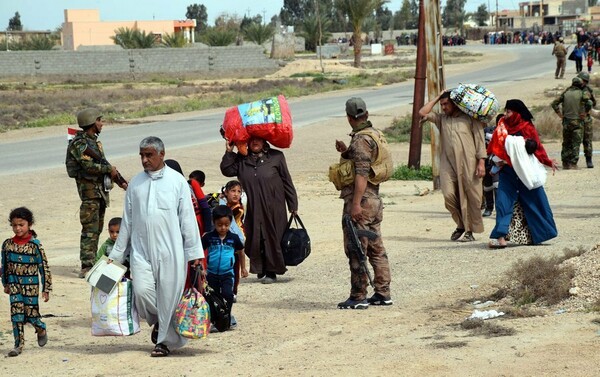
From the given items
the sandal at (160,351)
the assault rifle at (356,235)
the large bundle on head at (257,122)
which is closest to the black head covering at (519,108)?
the large bundle on head at (257,122)

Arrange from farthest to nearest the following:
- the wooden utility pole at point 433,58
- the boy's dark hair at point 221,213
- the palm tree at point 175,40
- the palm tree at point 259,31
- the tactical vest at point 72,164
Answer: the palm tree at point 259,31 < the palm tree at point 175,40 < the wooden utility pole at point 433,58 < the tactical vest at point 72,164 < the boy's dark hair at point 221,213

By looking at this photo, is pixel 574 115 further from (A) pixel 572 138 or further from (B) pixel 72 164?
(B) pixel 72 164

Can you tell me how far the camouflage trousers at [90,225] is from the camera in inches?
425

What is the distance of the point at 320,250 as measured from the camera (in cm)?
1233

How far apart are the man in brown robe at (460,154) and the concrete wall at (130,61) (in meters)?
50.1

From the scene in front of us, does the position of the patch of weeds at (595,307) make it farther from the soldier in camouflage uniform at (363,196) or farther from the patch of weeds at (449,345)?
the soldier in camouflage uniform at (363,196)

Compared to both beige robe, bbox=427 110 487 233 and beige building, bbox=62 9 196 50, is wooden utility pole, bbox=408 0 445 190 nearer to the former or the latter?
beige robe, bbox=427 110 487 233

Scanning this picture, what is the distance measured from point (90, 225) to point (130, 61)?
50472mm

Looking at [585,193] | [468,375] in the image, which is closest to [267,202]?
[468,375]

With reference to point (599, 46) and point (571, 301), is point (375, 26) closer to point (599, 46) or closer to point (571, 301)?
point (599, 46)

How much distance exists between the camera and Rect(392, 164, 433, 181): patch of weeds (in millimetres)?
19156

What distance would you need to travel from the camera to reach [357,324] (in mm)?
8156

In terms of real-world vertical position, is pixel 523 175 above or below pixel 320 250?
above

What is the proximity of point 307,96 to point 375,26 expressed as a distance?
95420 mm
